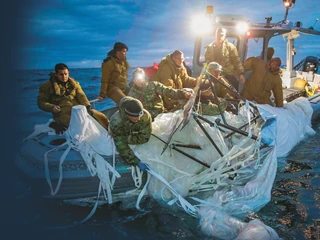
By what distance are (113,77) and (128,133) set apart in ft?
7.43

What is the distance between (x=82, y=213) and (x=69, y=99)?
1.99m

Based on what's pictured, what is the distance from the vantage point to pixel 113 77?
6203 millimetres

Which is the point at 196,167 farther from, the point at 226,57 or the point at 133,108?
the point at 226,57

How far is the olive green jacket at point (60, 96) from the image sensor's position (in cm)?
476

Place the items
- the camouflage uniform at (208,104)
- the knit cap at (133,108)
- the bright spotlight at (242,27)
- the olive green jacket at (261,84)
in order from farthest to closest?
the bright spotlight at (242,27), the olive green jacket at (261,84), the camouflage uniform at (208,104), the knit cap at (133,108)

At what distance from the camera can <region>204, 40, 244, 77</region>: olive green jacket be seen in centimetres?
699

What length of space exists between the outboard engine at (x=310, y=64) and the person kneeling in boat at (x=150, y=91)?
1019cm

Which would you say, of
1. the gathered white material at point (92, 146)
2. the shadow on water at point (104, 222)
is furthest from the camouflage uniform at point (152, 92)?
the shadow on water at point (104, 222)

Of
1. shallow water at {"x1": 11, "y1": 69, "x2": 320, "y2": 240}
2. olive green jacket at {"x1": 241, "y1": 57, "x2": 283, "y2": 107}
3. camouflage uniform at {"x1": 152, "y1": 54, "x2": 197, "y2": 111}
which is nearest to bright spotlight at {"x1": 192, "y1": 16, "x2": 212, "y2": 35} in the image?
olive green jacket at {"x1": 241, "y1": 57, "x2": 283, "y2": 107}

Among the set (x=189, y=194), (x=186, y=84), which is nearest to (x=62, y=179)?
(x=189, y=194)

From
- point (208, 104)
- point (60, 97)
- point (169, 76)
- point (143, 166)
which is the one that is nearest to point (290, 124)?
point (208, 104)

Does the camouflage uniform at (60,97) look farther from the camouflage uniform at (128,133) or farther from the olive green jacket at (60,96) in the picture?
the camouflage uniform at (128,133)

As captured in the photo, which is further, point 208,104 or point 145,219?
point 208,104

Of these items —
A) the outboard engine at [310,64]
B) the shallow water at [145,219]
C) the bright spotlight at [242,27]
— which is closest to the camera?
the shallow water at [145,219]
